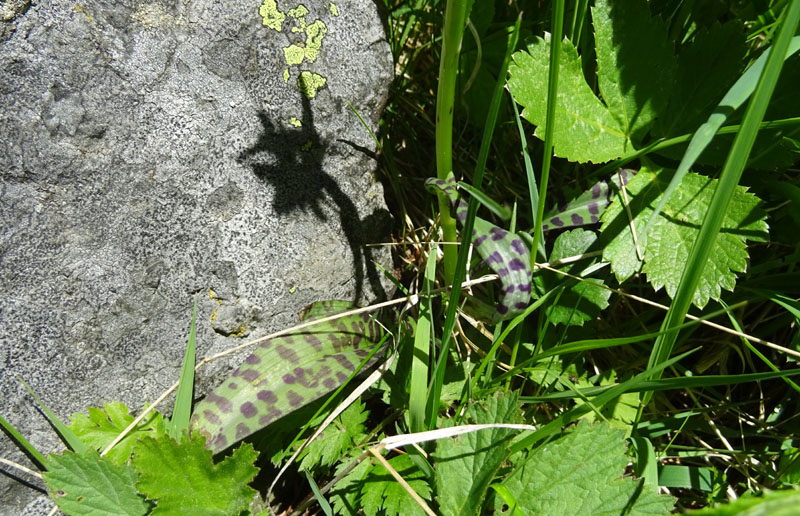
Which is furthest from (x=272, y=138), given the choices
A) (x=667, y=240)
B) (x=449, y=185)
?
(x=667, y=240)

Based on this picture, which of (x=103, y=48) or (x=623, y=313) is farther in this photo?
(x=623, y=313)

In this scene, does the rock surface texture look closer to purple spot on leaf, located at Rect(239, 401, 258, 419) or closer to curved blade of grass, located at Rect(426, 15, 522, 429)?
purple spot on leaf, located at Rect(239, 401, 258, 419)

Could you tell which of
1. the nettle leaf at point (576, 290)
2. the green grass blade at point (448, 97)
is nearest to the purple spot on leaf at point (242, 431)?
the green grass blade at point (448, 97)

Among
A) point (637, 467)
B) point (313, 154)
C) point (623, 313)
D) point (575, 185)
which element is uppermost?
point (313, 154)

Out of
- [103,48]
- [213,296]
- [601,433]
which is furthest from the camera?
[213,296]

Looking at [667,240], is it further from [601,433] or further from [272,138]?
[272,138]

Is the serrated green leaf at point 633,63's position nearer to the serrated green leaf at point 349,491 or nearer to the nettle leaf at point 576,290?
the nettle leaf at point 576,290
